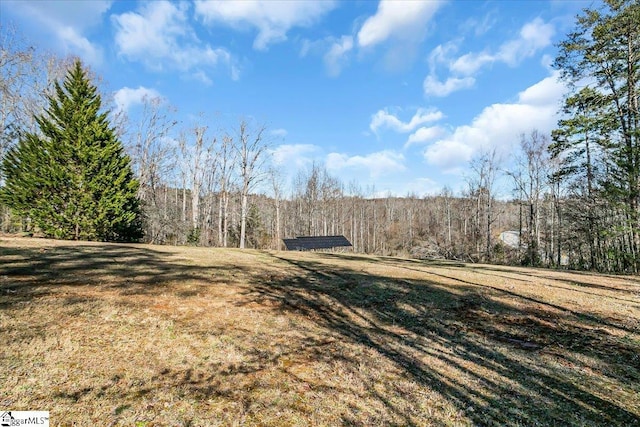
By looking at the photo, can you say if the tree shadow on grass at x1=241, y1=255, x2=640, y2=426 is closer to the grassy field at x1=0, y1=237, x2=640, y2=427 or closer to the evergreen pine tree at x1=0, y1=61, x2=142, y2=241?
the grassy field at x1=0, y1=237, x2=640, y2=427

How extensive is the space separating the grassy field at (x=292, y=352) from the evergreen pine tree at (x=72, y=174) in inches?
291

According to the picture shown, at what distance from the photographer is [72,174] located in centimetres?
1461

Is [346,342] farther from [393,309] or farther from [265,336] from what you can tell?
[393,309]

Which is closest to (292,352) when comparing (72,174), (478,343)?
(478,343)

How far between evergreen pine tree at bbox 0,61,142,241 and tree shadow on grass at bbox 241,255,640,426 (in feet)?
39.6

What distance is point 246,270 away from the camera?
964cm

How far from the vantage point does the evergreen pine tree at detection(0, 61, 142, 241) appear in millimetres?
14133

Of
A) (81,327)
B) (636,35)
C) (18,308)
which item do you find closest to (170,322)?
(81,327)

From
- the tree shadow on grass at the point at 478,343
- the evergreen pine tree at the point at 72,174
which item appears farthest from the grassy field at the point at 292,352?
the evergreen pine tree at the point at 72,174

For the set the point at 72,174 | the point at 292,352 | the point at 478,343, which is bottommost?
the point at 478,343

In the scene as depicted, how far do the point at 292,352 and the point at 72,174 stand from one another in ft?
51.6

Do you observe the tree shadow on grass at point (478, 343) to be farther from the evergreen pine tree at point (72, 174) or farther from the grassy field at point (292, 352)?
the evergreen pine tree at point (72, 174)

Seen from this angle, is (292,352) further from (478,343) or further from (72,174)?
(72,174)

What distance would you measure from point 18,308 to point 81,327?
1.27 meters
